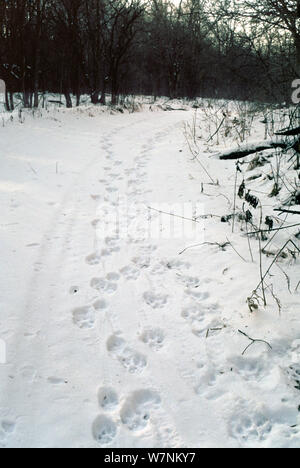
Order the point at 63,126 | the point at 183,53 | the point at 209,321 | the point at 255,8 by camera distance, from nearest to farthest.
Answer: the point at 209,321
the point at 255,8
the point at 63,126
the point at 183,53

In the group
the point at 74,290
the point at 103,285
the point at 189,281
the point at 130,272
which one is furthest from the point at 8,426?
the point at 189,281

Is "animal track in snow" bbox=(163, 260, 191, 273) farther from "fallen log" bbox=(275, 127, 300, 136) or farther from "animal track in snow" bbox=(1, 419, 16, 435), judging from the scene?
"fallen log" bbox=(275, 127, 300, 136)

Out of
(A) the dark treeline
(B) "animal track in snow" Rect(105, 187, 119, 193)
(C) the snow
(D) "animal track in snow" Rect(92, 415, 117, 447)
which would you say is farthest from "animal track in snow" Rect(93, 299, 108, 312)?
(A) the dark treeline

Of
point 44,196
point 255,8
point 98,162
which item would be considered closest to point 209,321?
point 44,196

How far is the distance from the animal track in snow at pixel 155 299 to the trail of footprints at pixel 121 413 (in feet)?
2.28

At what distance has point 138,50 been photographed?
2245 cm

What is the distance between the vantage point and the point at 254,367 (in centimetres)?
175

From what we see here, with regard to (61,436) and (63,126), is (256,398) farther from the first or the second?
(63,126)

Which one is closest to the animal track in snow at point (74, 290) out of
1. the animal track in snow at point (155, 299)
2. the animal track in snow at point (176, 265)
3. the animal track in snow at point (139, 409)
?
the animal track in snow at point (155, 299)

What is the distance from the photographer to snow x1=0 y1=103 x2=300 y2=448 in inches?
57.8


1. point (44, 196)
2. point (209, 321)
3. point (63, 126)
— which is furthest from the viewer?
point (63, 126)

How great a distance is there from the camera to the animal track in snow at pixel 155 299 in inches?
89.2

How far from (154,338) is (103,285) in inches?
26.1
